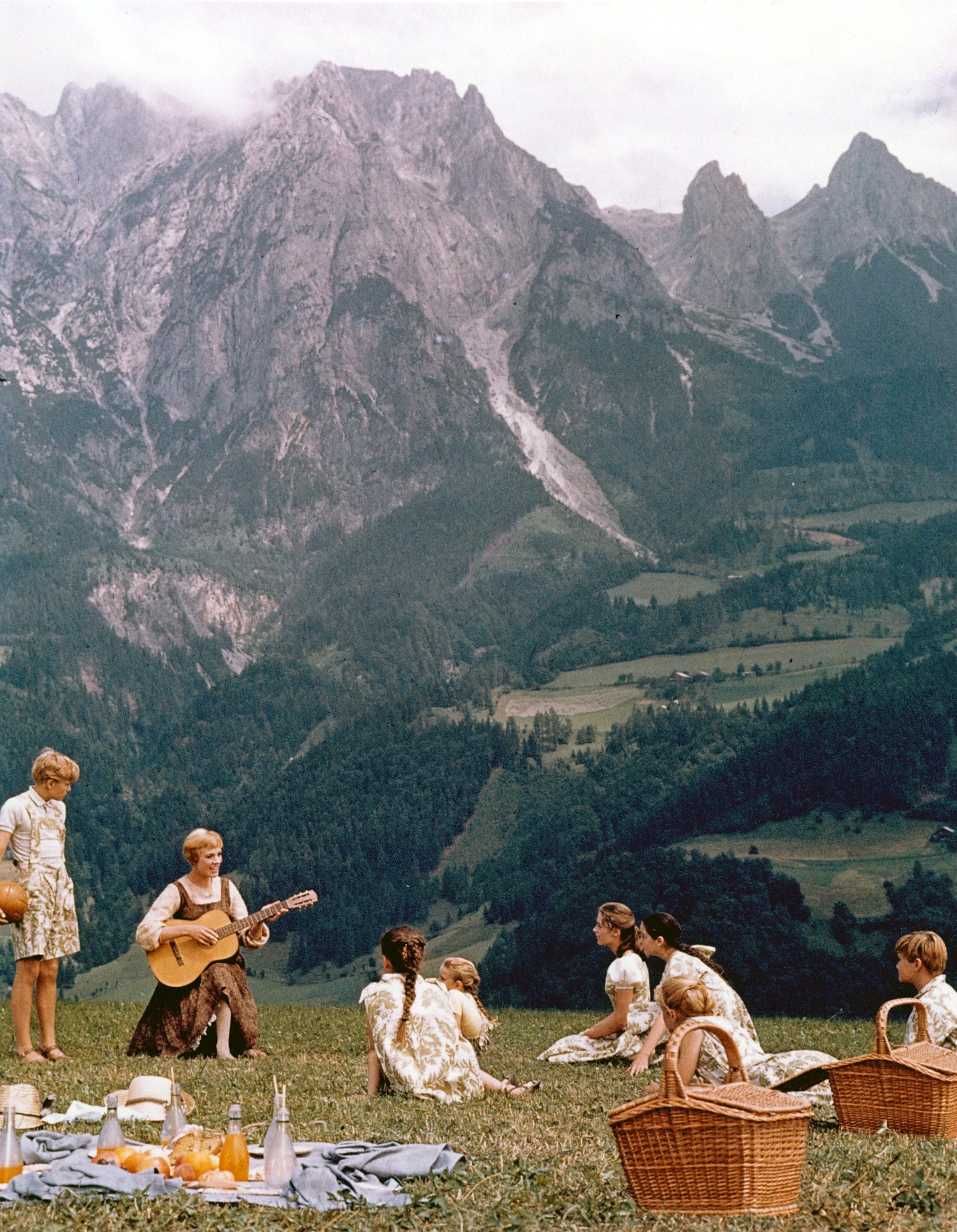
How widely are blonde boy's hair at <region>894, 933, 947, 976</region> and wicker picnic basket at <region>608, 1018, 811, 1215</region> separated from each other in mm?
4177

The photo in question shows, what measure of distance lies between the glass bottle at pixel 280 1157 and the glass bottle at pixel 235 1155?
13cm

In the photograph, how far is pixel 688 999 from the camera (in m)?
8.94

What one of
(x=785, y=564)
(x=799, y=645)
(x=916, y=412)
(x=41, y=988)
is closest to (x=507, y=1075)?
(x=41, y=988)

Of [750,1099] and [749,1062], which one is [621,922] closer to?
[749,1062]

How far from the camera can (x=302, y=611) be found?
153 meters

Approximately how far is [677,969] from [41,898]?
6.34m

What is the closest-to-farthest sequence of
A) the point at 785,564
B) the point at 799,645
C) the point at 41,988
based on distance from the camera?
the point at 41,988, the point at 799,645, the point at 785,564

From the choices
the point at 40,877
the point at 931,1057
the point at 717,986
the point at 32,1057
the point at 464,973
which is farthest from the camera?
the point at 40,877

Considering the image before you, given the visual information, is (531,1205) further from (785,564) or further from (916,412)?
(916,412)

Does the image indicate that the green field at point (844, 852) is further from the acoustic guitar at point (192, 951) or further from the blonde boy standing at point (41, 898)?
the blonde boy standing at point (41, 898)

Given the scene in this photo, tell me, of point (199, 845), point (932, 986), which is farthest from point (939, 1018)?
point (199, 845)

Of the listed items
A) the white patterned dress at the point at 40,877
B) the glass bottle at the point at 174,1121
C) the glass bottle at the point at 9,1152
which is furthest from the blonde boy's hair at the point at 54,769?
the glass bottle at the point at 9,1152

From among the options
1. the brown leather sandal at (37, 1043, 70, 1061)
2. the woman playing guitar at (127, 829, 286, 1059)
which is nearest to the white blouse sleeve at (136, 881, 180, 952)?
the woman playing guitar at (127, 829, 286, 1059)

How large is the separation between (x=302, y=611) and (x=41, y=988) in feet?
462
